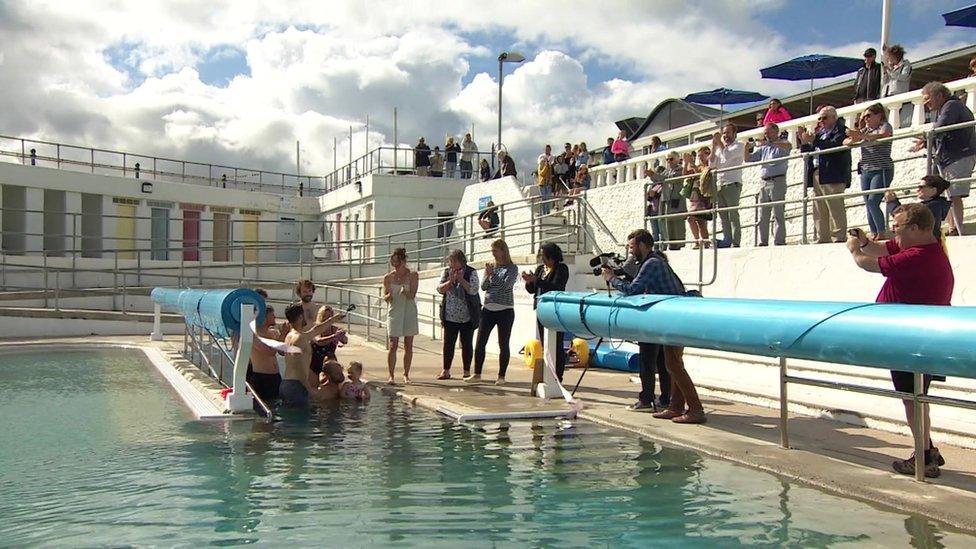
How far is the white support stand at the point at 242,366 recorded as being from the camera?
282 inches

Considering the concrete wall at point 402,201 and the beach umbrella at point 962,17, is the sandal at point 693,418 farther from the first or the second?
the concrete wall at point 402,201

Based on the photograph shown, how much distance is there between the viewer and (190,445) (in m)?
6.05

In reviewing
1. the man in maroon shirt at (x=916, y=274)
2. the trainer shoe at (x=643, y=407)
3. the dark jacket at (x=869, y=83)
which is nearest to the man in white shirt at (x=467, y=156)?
the dark jacket at (x=869, y=83)

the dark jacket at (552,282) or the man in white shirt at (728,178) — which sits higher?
the man in white shirt at (728,178)

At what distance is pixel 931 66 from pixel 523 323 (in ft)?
31.6

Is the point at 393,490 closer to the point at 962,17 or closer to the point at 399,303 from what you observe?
the point at 399,303

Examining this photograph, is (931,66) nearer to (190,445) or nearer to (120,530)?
(190,445)

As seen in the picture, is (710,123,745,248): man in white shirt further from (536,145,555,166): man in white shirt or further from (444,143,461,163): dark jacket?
(444,143,461,163): dark jacket

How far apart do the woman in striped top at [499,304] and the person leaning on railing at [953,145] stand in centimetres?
448

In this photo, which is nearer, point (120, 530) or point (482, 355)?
point (120, 530)

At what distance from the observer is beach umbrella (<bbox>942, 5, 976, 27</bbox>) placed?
1454 centimetres

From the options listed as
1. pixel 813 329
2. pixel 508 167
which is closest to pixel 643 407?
pixel 813 329

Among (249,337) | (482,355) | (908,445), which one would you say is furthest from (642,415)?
(249,337)

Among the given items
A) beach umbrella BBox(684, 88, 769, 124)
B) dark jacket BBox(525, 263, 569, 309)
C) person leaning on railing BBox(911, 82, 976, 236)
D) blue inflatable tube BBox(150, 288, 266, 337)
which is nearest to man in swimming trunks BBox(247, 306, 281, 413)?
blue inflatable tube BBox(150, 288, 266, 337)
